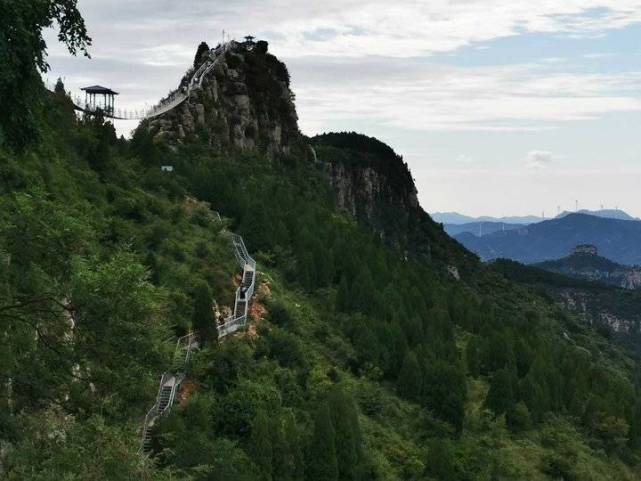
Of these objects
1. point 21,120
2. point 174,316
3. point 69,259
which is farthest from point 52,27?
point 174,316

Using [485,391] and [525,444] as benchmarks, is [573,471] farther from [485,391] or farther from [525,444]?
[485,391]

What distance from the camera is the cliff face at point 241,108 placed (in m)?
100

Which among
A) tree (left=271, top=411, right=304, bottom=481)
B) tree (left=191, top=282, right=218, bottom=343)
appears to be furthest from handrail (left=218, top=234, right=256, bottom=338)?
tree (left=271, top=411, right=304, bottom=481)

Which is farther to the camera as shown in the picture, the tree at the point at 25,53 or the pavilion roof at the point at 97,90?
the pavilion roof at the point at 97,90

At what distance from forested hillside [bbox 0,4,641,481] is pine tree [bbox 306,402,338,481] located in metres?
0.09

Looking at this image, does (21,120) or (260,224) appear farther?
(260,224)

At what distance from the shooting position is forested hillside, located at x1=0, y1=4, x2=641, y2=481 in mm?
15914

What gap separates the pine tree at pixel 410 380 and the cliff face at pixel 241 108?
153ft

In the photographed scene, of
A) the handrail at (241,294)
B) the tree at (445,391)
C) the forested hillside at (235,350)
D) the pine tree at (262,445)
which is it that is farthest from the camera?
the tree at (445,391)

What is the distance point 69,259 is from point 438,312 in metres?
58.8

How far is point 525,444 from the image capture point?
56188 millimetres

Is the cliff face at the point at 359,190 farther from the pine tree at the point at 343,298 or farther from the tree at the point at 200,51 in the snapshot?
the pine tree at the point at 343,298

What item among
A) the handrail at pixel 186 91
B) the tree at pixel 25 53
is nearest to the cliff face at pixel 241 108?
the handrail at pixel 186 91

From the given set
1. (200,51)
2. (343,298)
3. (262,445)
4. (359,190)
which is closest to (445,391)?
(343,298)
